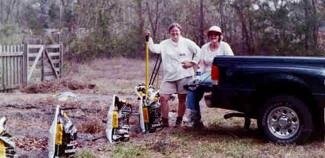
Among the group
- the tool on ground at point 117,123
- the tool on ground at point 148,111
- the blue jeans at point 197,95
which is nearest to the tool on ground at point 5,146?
the tool on ground at point 117,123

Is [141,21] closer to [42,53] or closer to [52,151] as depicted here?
[42,53]

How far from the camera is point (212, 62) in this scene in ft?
23.6

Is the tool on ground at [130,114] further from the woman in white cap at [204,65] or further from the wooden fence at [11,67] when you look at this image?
the wooden fence at [11,67]

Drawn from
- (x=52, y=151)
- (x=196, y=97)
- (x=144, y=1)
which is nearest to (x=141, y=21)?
(x=144, y=1)

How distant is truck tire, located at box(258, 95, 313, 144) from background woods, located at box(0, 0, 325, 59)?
43.1 ft

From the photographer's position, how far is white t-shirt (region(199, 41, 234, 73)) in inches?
302

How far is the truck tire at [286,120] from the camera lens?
656 centimetres

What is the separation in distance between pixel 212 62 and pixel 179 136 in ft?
3.41

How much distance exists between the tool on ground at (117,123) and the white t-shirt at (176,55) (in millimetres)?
966

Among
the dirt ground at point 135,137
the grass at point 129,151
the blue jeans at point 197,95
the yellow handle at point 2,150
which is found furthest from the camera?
the blue jeans at point 197,95

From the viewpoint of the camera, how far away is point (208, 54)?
7715 millimetres

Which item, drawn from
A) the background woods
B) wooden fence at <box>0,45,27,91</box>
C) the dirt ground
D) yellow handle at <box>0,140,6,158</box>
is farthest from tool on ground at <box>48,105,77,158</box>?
the background woods

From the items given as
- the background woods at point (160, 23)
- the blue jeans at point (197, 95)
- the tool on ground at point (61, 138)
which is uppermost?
the background woods at point (160, 23)

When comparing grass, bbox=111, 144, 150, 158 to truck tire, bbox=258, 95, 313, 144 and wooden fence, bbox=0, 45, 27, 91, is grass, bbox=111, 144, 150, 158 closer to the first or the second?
truck tire, bbox=258, 95, 313, 144
